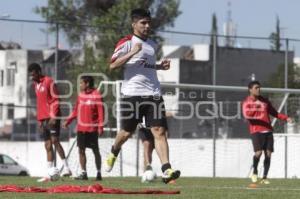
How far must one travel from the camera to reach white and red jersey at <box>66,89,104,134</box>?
1786cm

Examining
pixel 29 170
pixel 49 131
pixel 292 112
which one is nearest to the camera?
pixel 49 131

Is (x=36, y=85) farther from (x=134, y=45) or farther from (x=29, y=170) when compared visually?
(x=29, y=170)

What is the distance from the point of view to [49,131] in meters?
17.2

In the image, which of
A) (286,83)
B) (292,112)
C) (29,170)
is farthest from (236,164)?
(29,170)

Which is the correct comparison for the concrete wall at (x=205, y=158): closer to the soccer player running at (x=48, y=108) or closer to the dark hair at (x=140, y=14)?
the soccer player running at (x=48, y=108)

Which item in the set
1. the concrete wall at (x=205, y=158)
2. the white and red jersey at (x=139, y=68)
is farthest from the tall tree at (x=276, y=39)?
the white and red jersey at (x=139, y=68)

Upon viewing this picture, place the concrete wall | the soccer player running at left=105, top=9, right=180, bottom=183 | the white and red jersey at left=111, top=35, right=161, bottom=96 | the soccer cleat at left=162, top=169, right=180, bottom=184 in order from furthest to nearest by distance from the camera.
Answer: the concrete wall < the white and red jersey at left=111, top=35, right=161, bottom=96 < the soccer player running at left=105, top=9, right=180, bottom=183 < the soccer cleat at left=162, top=169, right=180, bottom=184

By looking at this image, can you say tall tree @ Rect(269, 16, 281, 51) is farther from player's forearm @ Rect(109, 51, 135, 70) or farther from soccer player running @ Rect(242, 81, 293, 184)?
player's forearm @ Rect(109, 51, 135, 70)

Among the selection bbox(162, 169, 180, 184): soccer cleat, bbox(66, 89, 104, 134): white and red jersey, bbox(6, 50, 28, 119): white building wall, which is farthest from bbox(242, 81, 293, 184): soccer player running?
bbox(6, 50, 28, 119): white building wall

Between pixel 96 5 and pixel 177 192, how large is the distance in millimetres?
48211

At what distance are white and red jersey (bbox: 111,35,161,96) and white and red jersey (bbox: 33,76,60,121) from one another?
16.4 ft

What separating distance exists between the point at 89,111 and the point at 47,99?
108 centimetres

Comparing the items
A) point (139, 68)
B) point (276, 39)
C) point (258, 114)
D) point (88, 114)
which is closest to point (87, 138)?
point (88, 114)

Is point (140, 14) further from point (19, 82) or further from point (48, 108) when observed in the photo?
point (19, 82)
